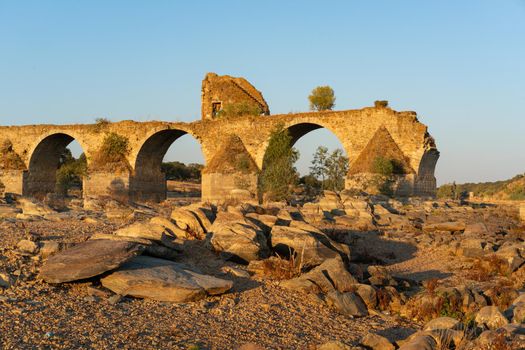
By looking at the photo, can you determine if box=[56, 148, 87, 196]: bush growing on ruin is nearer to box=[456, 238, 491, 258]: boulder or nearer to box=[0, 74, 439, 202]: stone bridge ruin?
box=[0, 74, 439, 202]: stone bridge ruin

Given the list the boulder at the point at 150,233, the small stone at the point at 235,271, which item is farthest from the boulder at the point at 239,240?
the boulder at the point at 150,233

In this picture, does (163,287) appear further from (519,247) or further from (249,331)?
(519,247)

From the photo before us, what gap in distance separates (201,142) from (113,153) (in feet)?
15.7

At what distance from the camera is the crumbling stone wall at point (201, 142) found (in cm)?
2212

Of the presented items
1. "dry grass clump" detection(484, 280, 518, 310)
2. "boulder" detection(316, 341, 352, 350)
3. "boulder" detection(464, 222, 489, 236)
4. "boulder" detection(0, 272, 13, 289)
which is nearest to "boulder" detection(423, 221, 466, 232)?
"boulder" detection(464, 222, 489, 236)

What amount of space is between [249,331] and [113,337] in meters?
1.30

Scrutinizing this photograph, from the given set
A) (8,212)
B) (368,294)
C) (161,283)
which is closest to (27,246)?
(161,283)

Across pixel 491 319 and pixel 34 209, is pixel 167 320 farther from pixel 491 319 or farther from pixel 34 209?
pixel 34 209

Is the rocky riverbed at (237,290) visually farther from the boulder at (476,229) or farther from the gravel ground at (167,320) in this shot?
the boulder at (476,229)

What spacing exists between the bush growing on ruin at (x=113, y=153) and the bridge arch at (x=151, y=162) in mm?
551

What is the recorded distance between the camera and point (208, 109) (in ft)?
98.4

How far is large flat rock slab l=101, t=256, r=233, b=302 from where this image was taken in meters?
6.07

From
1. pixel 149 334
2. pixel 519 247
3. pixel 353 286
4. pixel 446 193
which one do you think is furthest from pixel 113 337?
pixel 446 193

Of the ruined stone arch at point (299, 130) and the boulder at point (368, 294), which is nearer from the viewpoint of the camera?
the boulder at point (368, 294)
